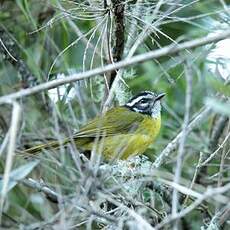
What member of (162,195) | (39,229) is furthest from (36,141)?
(39,229)

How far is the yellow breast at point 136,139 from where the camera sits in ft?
15.9

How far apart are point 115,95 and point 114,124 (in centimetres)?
51

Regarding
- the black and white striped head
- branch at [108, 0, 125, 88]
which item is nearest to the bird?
the black and white striped head

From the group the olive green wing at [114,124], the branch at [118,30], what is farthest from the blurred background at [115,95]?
the olive green wing at [114,124]

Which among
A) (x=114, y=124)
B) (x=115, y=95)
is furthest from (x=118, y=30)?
(x=114, y=124)

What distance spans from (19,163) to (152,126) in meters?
1.05

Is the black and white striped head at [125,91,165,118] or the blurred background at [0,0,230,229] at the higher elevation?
the blurred background at [0,0,230,229]

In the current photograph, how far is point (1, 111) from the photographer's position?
5.20 meters

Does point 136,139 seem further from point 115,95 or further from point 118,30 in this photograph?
point 118,30

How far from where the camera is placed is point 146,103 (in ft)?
18.2

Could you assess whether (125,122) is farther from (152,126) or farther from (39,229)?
(39,229)

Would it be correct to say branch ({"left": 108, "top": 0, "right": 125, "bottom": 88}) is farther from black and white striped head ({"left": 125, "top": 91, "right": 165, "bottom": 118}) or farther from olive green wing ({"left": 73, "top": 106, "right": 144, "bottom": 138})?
black and white striped head ({"left": 125, "top": 91, "right": 165, "bottom": 118})

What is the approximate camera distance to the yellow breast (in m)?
4.86

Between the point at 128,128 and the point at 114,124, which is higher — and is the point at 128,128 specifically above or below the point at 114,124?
below
